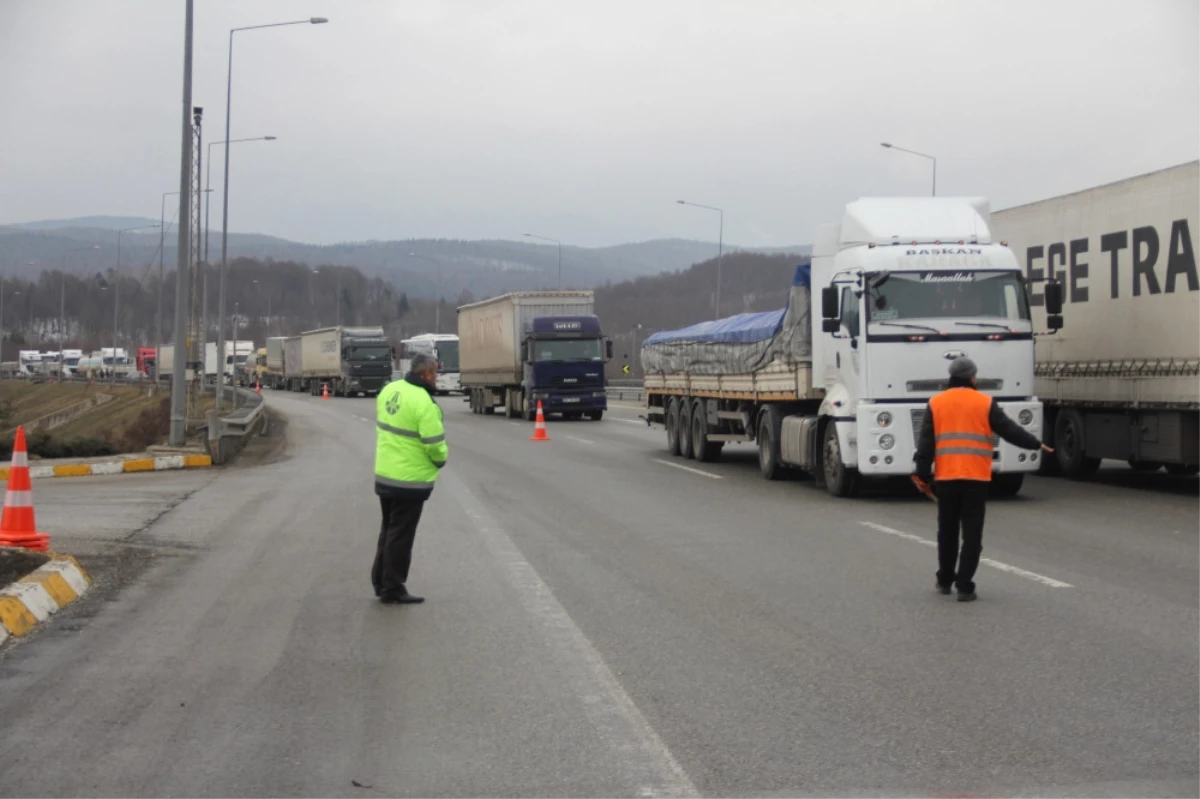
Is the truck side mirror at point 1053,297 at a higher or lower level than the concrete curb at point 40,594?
higher

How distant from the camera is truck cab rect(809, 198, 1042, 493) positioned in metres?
15.4

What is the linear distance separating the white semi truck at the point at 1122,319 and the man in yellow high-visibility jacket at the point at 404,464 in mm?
9858

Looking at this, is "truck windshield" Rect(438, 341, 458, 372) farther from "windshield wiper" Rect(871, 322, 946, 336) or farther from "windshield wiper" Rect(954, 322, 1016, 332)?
"windshield wiper" Rect(954, 322, 1016, 332)

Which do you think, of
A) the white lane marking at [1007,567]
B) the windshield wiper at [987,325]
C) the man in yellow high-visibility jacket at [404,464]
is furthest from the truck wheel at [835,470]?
the man in yellow high-visibility jacket at [404,464]

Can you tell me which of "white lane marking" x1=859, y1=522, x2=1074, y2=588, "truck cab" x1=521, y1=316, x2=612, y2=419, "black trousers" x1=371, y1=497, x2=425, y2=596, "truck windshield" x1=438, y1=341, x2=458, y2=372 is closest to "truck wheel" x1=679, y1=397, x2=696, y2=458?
"white lane marking" x1=859, y1=522, x2=1074, y2=588

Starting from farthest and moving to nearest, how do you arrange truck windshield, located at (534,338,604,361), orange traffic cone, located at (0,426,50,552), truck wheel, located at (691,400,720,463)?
truck windshield, located at (534,338,604,361) → truck wheel, located at (691,400,720,463) → orange traffic cone, located at (0,426,50,552)

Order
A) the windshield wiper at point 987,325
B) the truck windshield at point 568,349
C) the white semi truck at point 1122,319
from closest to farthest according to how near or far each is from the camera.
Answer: the windshield wiper at point 987,325, the white semi truck at point 1122,319, the truck windshield at point 568,349

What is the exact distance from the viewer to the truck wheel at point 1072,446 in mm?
18719

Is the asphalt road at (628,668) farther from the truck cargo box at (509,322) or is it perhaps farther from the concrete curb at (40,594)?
the truck cargo box at (509,322)

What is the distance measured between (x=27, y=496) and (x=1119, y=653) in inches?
344

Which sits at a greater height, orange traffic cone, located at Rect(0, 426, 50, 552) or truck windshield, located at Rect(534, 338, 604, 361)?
truck windshield, located at Rect(534, 338, 604, 361)

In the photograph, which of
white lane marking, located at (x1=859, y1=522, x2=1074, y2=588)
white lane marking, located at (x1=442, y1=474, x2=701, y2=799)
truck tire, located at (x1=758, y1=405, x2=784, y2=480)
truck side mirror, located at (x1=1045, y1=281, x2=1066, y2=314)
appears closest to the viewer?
white lane marking, located at (x1=442, y1=474, x2=701, y2=799)

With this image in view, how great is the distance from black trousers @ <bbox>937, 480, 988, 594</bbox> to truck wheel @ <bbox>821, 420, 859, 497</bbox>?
250 inches

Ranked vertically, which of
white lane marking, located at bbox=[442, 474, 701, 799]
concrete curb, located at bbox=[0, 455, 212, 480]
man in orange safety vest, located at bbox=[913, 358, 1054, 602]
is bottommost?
concrete curb, located at bbox=[0, 455, 212, 480]
